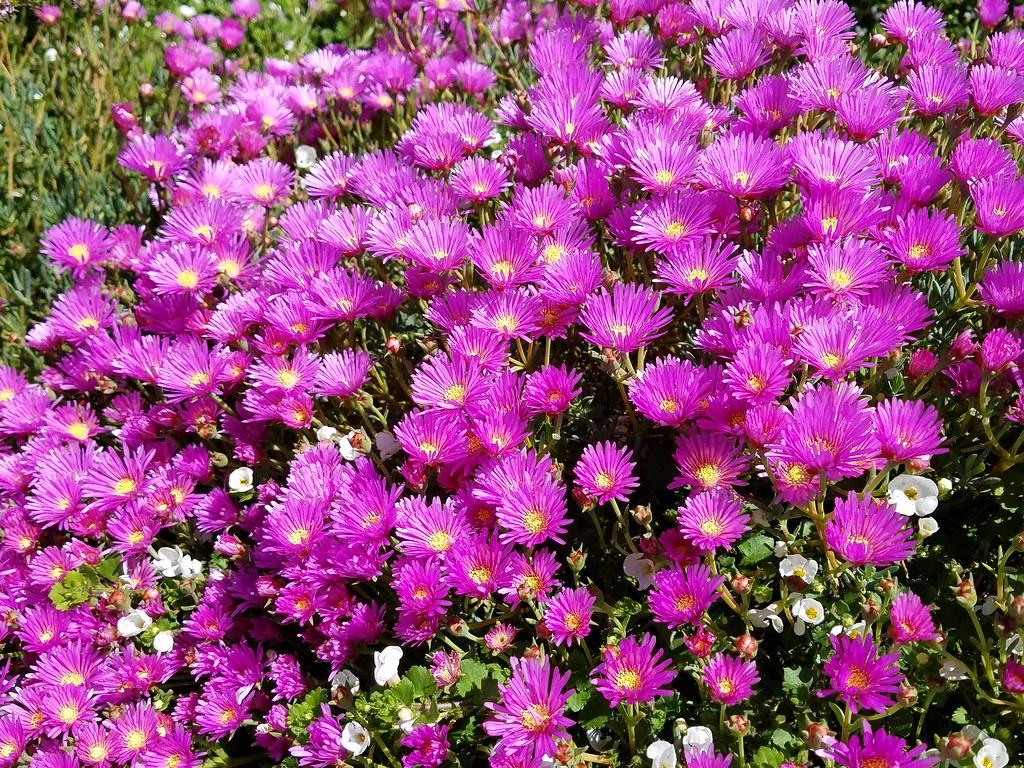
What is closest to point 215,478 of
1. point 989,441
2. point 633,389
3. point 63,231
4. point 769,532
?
point 63,231

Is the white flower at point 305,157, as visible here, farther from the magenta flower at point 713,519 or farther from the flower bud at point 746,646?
the flower bud at point 746,646

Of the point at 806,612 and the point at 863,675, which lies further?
the point at 806,612

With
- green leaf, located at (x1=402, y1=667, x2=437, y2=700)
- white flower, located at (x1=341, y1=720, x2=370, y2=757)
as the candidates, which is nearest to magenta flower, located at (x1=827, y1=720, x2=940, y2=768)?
green leaf, located at (x1=402, y1=667, x2=437, y2=700)

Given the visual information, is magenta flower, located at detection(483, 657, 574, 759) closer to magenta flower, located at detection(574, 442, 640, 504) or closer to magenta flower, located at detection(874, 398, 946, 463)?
magenta flower, located at detection(574, 442, 640, 504)

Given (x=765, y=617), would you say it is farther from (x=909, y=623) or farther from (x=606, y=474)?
(x=606, y=474)

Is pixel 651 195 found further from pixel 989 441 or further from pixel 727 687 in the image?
pixel 727 687

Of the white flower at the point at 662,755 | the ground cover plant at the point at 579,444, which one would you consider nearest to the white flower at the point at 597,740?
the ground cover plant at the point at 579,444

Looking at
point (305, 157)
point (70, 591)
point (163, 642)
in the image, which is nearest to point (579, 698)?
point (163, 642)
